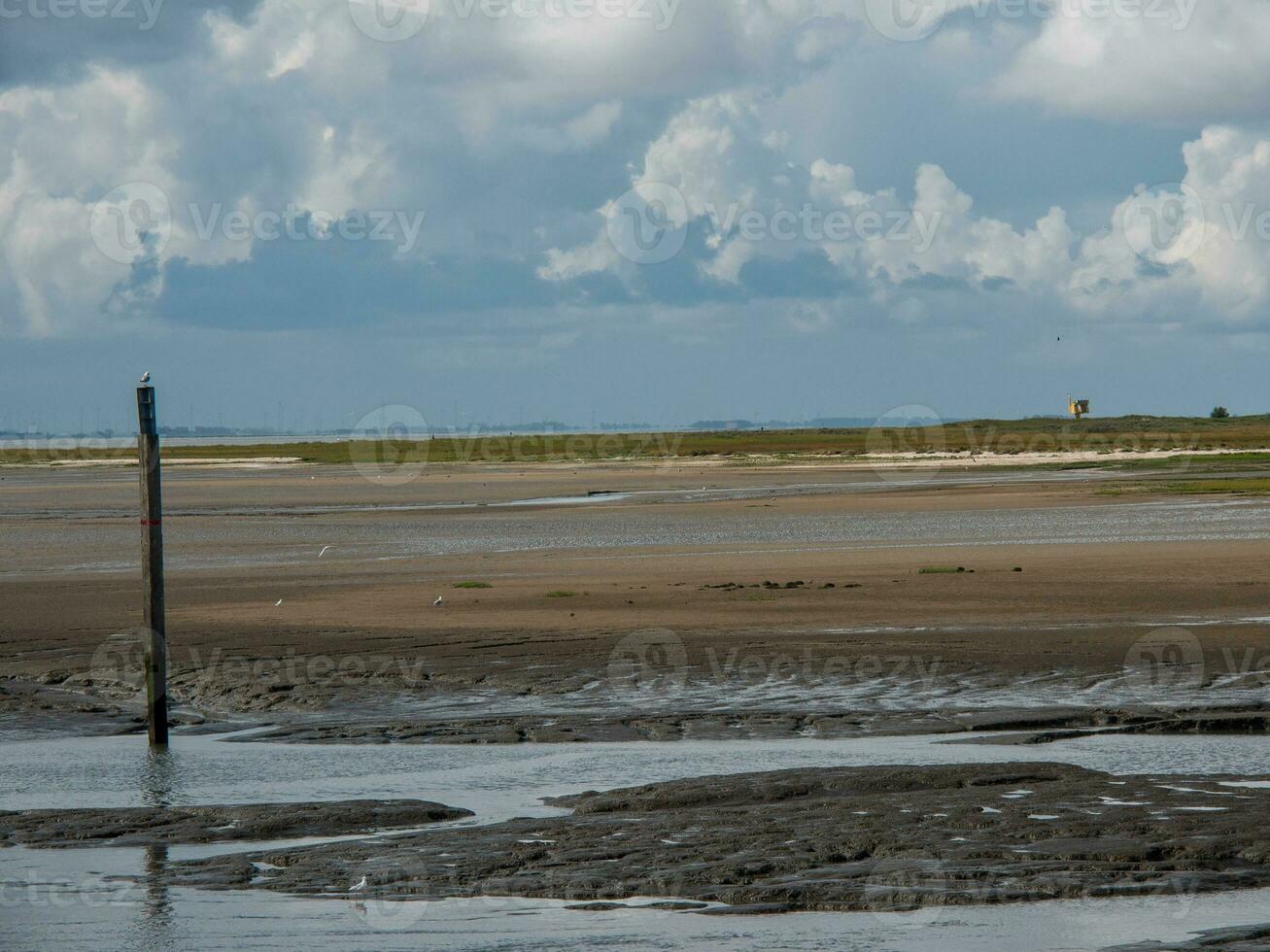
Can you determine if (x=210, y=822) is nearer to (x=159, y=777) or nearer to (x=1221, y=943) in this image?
(x=159, y=777)

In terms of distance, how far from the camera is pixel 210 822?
12766mm

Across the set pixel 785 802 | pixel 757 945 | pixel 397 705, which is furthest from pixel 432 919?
pixel 397 705

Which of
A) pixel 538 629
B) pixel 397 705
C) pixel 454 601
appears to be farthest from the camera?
pixel 454 601

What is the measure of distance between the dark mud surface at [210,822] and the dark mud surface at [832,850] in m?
0.67

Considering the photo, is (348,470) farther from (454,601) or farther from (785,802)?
(785,802)

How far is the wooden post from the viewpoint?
16.7 meters

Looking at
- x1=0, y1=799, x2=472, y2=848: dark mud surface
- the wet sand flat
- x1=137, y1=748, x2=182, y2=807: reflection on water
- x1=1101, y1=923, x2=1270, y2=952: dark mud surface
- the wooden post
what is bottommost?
x1=137, y1=748, x2=182, y2=807: reflection on water

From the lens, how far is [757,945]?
930 centimetres

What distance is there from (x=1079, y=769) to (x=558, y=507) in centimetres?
4699
